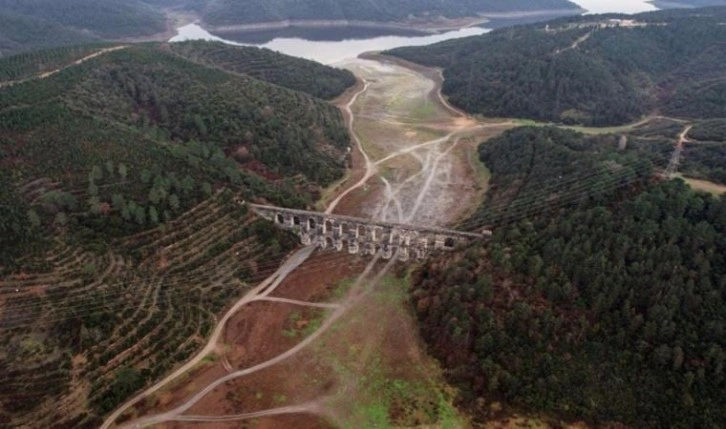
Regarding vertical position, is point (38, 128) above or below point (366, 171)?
above

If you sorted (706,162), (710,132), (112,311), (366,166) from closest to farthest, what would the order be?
(112,311), (706,162), (710,132), (366,166)

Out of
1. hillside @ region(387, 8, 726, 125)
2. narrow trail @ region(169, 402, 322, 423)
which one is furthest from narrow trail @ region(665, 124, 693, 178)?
narrow trail @ region(169, 402, 322, 423)

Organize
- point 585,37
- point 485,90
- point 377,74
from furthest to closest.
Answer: point 377,74 < point 585,37 < point 485,90

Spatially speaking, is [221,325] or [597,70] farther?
[597,70]

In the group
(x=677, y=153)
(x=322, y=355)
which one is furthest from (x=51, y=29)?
(x=677, y=153)

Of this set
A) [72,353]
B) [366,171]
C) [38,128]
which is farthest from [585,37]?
[72,353]

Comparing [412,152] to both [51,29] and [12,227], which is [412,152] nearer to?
[12,227]

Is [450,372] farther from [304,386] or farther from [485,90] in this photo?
[485,90]
